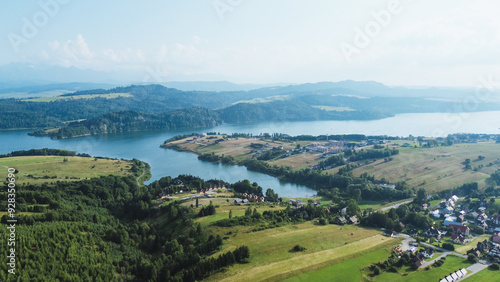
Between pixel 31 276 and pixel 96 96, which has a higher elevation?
pixel 96 96

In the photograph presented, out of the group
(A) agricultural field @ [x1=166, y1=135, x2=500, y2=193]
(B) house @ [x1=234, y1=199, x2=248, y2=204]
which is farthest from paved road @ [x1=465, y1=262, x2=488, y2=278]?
(A) agricultural field @ [x1=166, y1=135, x2=500, y2=193]

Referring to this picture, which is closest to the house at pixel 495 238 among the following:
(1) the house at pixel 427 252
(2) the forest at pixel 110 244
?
(1) the house at pixel 427 252

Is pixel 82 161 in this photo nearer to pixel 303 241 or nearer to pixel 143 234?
pixel 143 234

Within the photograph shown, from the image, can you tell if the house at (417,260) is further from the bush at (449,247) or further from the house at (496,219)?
the house at (496,219)

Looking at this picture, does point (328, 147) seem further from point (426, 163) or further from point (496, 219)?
point (496, 219)

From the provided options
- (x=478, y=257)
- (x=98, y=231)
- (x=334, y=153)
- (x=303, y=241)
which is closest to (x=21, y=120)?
(x=334, y=153)

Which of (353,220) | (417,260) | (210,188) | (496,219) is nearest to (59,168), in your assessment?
(210,188)
